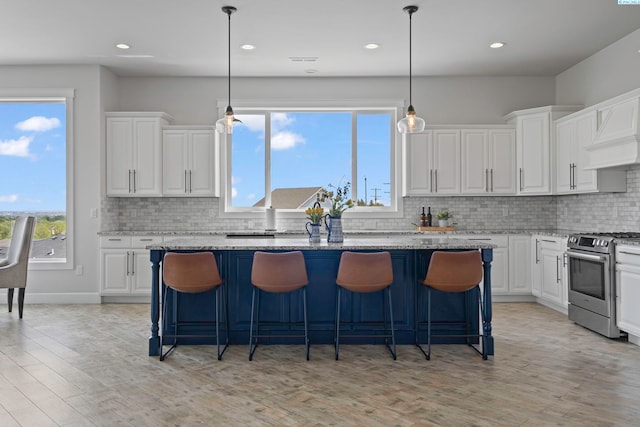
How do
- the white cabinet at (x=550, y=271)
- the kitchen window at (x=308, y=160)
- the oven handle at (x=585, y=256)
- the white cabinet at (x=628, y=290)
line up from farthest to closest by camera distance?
the kitchen window at (x=308, y=160) < the white cabinet at (x=550, y=271) < the oven handle at (x=585, y=256) < the white cabinet at (x=628, y=290)

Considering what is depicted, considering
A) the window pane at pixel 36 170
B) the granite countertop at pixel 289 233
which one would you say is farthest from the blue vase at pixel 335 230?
the window pane at pixel 36 170

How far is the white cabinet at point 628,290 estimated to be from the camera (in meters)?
3.92

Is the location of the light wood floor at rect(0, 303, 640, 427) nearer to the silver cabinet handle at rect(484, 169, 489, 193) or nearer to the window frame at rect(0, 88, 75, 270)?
the window frame at rect(0, 88, 75, 270)

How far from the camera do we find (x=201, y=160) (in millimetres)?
6270

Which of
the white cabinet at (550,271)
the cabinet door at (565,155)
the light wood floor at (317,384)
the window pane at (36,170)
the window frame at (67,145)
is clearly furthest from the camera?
the window pane at (36,170)

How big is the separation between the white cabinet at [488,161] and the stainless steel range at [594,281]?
A: 5.14 feet

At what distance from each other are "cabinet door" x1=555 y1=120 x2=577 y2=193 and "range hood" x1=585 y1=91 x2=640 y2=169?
21.7 inches

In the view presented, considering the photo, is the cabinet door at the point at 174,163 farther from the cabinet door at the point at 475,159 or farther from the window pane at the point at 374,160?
the cabinet door at the point at 475,159

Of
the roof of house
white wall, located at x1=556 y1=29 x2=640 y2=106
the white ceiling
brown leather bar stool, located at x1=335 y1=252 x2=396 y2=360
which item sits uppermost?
the white ceiling

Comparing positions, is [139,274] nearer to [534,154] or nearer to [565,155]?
[534,154]

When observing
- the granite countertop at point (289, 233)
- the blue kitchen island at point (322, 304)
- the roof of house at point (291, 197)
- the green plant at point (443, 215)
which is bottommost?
the blue kitchen island at point (322, 304)

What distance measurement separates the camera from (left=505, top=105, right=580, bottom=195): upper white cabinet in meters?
5.80

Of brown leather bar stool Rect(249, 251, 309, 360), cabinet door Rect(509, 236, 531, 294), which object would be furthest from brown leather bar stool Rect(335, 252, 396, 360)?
cabinet door Rect(509, 236, 531, 294)

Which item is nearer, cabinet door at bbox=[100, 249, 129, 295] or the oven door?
the oven door
